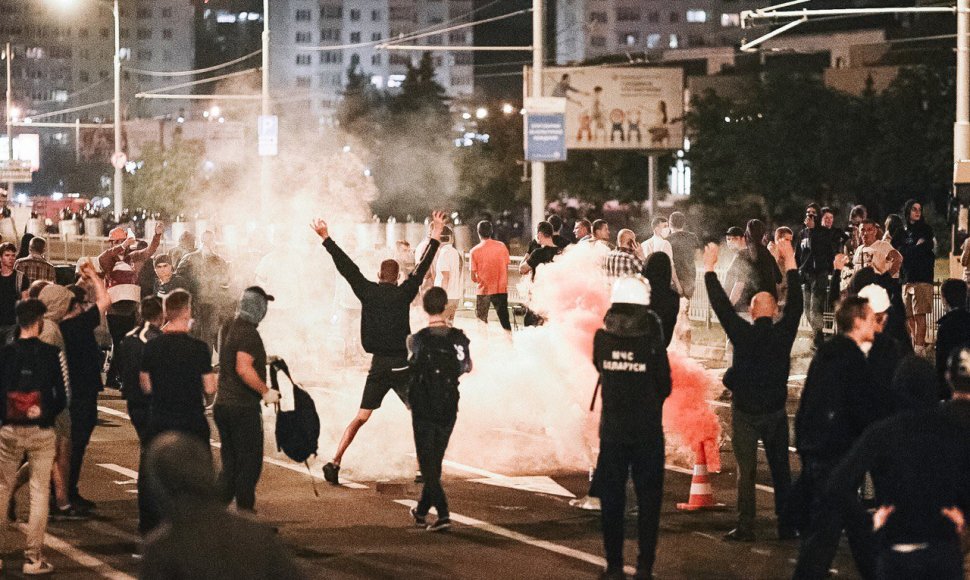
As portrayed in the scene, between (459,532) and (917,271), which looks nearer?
(459,532)

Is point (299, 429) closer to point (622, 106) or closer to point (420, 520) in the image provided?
point (420, 520)

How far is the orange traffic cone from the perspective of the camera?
11305mm

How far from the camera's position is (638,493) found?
904cm

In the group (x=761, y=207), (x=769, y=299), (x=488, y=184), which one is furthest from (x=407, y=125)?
(x=769, y=299)

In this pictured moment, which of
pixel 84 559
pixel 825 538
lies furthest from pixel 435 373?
pixel 825 538

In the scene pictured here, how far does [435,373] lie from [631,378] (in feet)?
6.18

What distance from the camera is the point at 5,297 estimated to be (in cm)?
1541

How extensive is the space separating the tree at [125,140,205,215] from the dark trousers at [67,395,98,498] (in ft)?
225

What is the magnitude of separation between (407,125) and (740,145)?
2447 cm

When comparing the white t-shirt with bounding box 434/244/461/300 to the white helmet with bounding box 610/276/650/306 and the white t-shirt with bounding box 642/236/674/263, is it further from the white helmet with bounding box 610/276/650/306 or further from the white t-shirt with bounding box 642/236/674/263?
the white helmet with bounding box 610/276/650/306

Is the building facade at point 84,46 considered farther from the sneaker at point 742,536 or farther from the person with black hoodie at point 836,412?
the person with black hoodie at point 836,412

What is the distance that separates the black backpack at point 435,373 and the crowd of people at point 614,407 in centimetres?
1

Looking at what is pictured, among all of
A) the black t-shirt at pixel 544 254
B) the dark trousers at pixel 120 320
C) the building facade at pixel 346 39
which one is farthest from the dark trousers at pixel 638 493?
the building facade at pixel 346 39

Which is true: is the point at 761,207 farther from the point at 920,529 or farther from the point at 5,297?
the point at 920,529
